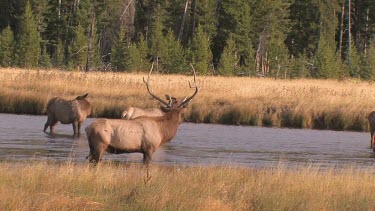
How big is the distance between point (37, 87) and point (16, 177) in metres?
19.8

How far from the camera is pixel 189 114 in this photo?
25625mm

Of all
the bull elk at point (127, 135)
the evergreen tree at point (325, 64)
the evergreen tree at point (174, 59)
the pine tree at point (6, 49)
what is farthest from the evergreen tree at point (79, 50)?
the bull elk at point (127, 135)

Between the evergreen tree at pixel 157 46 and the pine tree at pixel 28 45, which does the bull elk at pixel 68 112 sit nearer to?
Answer: the pine tree at pixel 28 45

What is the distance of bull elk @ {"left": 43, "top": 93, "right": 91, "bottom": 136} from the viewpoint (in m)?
20.2

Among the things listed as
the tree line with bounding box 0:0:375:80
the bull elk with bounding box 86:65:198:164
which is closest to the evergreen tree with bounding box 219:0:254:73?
the tree line with bounding box 0:0:375:80

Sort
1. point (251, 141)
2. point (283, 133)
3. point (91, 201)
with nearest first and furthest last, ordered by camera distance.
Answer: point (91, 201)
point (251, 141)
point (283, 133)

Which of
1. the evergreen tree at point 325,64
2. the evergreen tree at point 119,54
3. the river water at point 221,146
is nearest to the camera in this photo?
the river water at point 221,146

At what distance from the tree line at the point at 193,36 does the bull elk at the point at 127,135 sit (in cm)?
2963

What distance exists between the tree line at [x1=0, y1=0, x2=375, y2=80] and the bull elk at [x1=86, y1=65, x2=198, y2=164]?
97.2 feet

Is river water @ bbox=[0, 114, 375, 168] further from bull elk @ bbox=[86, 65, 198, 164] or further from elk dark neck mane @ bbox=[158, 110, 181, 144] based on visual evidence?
bull elk @ bbox=[86, 65, 198, 164]

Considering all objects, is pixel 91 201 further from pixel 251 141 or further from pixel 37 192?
pixel 251 141

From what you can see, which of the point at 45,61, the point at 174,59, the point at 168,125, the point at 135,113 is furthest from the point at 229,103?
the point at 45,61

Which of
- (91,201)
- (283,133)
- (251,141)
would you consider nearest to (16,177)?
(91,201)

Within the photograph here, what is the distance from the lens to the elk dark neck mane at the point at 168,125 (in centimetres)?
1412
